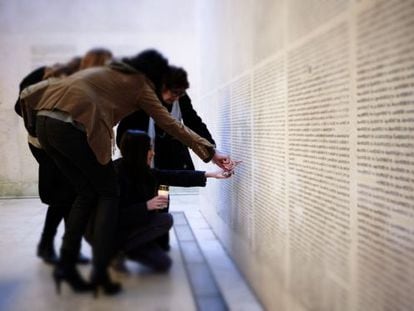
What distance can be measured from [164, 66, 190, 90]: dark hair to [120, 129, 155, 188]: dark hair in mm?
129

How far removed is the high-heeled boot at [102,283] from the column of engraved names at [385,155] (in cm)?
54

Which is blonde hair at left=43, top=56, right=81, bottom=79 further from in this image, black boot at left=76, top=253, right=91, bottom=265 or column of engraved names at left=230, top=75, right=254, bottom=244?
column of engraved names at left=230, top=75, right=254, bottom=244

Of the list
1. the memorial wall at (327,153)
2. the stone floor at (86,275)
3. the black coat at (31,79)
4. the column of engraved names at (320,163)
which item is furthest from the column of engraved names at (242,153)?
the black coat at (31,79)

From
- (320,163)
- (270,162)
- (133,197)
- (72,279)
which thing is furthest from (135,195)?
(270,162)

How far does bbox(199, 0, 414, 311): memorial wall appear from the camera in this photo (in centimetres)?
68

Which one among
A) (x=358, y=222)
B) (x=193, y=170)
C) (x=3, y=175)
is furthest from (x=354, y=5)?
(x=3, y=175)

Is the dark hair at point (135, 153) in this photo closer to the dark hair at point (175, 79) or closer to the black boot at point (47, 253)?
the dark hair at point (175, 79)

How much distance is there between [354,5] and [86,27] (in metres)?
0.57

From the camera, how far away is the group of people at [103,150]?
793 millimetres

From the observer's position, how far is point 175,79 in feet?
2.79

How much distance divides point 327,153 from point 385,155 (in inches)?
9.6

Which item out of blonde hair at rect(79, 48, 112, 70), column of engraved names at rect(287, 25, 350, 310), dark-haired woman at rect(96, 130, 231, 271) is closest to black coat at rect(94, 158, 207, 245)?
dark-haired woman at rect(96, 130, 231, 271)

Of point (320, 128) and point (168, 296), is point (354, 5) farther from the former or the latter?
point (168, 296)

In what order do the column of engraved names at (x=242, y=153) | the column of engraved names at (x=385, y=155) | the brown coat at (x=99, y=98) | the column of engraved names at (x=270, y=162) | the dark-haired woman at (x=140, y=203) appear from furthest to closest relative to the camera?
the column of engraved names at (x=242, y=153) → the column of engraved names at (x=270, y=162) → the dark-haired woman at (x=140, y=203) → the brown coat at (x=99, y=98) → the column of engraved names at (x=385, y=155)
